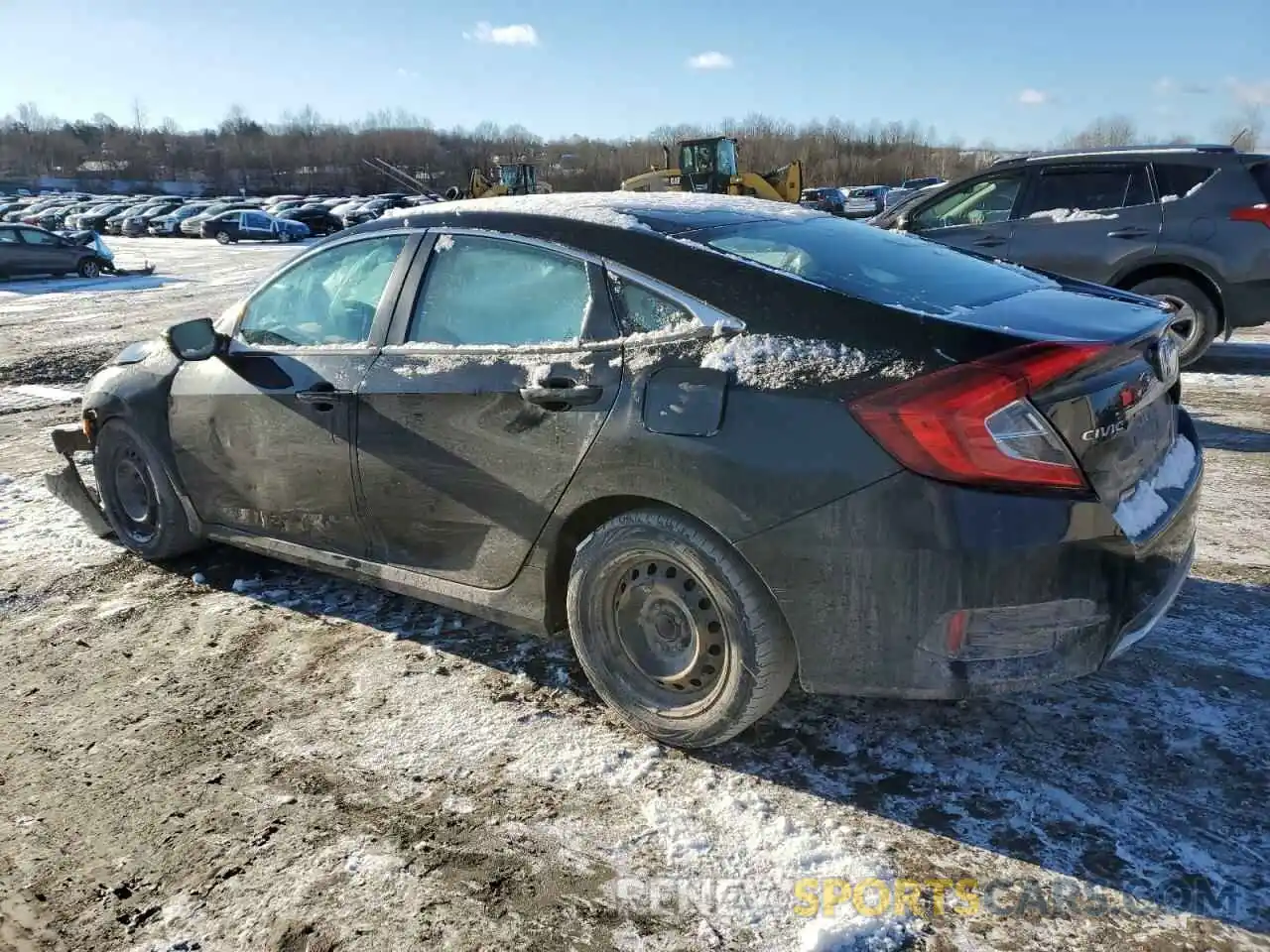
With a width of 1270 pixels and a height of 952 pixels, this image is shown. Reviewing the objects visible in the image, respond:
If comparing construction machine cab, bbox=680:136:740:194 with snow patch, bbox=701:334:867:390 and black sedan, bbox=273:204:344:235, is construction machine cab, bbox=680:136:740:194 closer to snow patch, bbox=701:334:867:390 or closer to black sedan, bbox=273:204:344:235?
snow patch, bbox=701:334:867:390

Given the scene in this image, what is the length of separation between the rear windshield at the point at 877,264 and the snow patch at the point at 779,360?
0.75 feet

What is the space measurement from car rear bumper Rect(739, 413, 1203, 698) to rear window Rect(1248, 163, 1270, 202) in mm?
6034

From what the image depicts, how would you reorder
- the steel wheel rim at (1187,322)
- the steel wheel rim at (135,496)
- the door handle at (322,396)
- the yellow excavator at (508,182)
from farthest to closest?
the yellow excavator at (508,182) → the steel wheel rim at (1187,322) → the steel wheel rim at (135,496) → the door handle at (322,396)

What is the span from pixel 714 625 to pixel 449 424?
1124 mm

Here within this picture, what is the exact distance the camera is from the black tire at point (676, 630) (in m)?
2.57

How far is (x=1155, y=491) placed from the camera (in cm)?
259

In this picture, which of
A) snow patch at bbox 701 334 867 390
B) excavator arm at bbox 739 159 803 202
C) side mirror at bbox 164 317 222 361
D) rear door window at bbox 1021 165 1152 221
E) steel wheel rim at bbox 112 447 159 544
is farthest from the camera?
excavator arm at bbox 739 159 803 202

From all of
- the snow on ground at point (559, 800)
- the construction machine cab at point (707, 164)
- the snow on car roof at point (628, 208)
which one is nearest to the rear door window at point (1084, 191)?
the snow on ground at point (559, 800)

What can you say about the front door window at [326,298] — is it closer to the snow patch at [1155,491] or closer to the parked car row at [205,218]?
the snow patch at [1155,491]

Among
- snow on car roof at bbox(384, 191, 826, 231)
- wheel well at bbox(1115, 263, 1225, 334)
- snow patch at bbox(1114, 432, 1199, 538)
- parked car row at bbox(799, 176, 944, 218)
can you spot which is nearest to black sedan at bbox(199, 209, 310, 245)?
parked car row at bbox(799, 176, 944, 218)

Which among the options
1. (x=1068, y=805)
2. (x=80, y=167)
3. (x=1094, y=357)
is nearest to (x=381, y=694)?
(x=1068, y=805)

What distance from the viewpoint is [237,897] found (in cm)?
230

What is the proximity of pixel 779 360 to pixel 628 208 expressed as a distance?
974 mm

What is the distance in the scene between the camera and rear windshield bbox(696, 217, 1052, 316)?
2.72m
